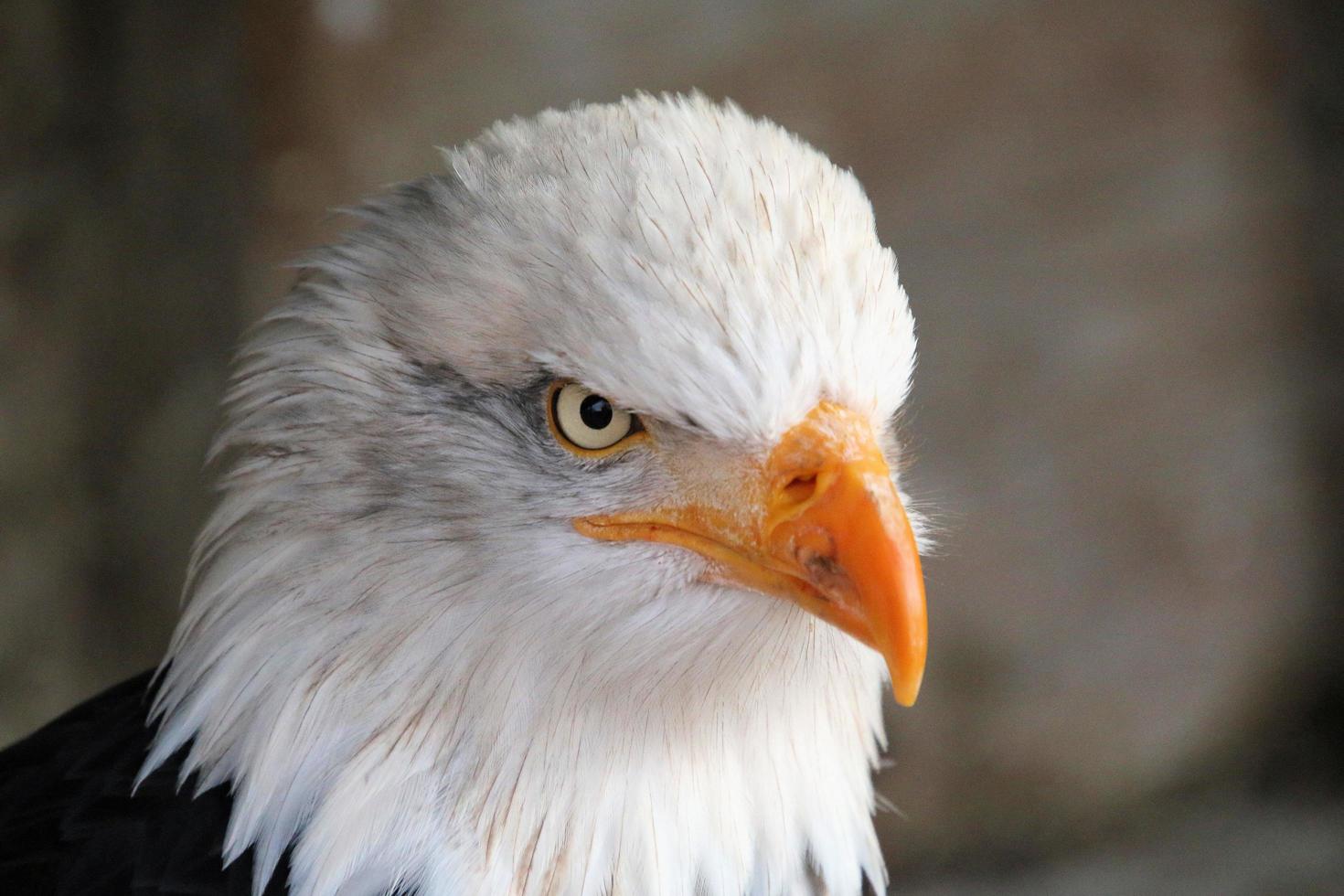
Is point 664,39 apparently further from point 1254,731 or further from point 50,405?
A: point 1254,731

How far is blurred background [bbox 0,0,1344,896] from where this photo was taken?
10.8 ft

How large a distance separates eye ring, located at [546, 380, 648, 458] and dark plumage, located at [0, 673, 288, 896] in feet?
2.06

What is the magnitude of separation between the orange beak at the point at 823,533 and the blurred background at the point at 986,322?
84.4 inches

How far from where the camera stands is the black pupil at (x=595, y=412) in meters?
1.34

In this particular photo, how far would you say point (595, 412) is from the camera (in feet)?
4.42

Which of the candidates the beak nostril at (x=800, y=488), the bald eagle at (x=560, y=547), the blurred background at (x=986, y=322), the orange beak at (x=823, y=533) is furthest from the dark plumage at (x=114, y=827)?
the blurred background at (x=986, y=322)

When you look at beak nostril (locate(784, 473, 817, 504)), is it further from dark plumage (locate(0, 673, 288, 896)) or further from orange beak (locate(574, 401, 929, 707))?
dark plumage (locate(0, 673, 288, 896))

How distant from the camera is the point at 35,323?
10.9 feet

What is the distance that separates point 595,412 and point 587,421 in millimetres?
15

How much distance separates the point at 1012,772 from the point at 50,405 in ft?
9.63

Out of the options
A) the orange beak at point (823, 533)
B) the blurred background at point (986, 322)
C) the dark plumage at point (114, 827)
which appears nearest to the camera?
the orange beak at point (823, 533)

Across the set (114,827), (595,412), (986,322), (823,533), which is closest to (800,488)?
(823,533)

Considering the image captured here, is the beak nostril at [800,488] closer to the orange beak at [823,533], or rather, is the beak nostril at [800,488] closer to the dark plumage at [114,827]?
the orange beak at [823,533]

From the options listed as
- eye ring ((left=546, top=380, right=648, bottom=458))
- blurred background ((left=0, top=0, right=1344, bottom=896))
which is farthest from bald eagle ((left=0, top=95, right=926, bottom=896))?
blurred background ((left=0, top=0, right=1344, bottom=896))
